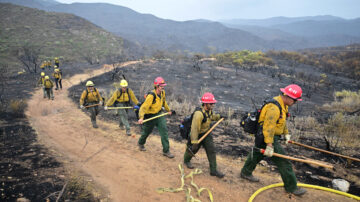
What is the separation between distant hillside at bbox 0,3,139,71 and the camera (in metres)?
33.9

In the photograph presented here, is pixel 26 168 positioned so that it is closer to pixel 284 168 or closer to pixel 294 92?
pixel 284 168

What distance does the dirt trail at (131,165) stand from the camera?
3.83 m

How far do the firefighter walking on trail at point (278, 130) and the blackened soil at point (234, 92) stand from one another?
4.00ft

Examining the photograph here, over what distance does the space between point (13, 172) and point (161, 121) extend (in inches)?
125

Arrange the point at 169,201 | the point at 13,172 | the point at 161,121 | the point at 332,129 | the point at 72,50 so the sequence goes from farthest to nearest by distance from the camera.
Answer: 1. the point at 72,50
2. the point at 332,129
3. the point at 161,121
4. the point at 13,172
5. the point at 169,201

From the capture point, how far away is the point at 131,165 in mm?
4789

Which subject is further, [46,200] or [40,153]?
[40,153]

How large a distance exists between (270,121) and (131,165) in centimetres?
325

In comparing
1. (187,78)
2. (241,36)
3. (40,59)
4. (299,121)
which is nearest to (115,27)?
(241,36)

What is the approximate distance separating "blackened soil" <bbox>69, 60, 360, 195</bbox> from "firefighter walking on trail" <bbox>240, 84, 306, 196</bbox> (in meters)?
1.22

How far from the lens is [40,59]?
99.3 feet

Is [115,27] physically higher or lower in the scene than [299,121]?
higher

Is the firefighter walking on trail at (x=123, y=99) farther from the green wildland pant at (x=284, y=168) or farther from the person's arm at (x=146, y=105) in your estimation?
the green wildland pant at (x=284, y=168)

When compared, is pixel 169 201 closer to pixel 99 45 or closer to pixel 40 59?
pixel 40 59
